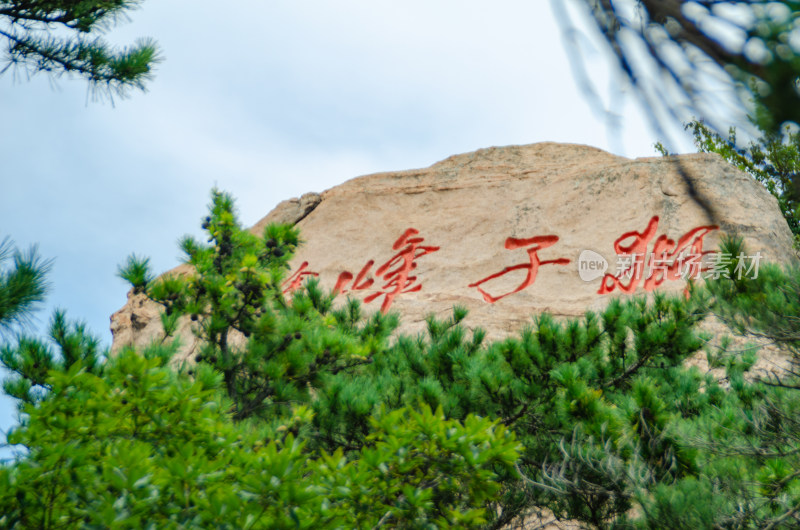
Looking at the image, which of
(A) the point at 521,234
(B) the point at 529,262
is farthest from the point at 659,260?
(A) the point at 521,234

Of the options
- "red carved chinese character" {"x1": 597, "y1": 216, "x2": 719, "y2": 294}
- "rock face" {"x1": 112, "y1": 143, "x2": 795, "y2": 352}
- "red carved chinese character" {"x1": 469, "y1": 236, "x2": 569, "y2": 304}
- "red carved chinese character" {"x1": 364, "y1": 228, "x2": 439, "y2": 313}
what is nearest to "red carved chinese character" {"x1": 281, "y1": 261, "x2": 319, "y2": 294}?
"rock face" {"x1": 112, "y1": 143, "x2": 795, "y2": 352}

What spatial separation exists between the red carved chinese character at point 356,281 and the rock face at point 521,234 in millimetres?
11

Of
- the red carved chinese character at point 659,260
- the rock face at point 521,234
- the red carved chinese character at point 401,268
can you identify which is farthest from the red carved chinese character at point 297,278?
the red carved chinese character at point 659,260

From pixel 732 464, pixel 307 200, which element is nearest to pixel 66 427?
pixel 732 464

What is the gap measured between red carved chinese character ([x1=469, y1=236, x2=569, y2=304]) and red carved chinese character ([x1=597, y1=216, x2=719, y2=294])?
39 centimetres

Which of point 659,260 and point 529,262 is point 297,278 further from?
point 659,260

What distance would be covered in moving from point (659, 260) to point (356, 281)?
215 centimetres

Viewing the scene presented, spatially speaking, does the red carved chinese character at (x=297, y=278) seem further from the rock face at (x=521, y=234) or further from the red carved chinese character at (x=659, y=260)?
the red carved chinese character at (x=659, y=260)

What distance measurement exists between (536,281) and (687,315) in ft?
6.03

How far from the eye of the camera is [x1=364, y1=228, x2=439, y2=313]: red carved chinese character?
15.2ft

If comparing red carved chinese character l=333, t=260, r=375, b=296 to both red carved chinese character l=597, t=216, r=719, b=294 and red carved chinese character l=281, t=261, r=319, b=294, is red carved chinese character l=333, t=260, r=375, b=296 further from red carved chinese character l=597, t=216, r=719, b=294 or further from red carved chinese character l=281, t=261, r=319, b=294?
red carved chinese character l=597, t=216, r=719, b=294

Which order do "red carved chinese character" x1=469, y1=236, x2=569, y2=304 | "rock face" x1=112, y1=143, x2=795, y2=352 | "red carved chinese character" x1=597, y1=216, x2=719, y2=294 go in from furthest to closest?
"red carved chinese character" x1=469, y1=236, x2=569, y2=304 < "rock face" x1=112, y1=143, x2=795, y2=352 < "red carved chinese character" x1=597, y1=216, x2=719, y2=294

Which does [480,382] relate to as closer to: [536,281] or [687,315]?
[687,315]

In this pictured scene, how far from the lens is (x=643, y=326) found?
261 centimetres
